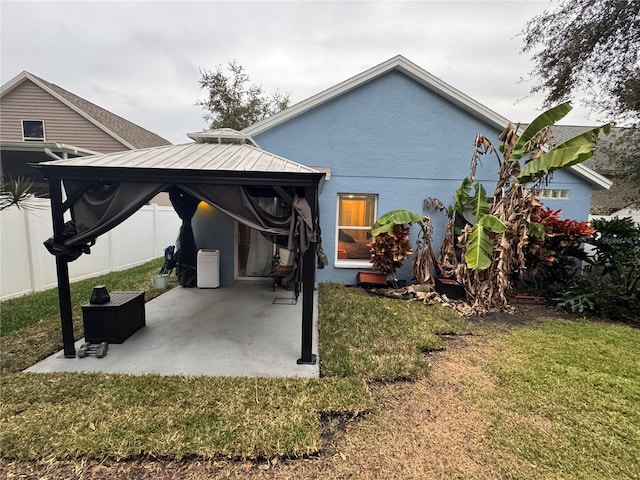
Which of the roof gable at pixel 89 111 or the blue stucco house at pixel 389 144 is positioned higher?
the roof gable at pixel 89 111

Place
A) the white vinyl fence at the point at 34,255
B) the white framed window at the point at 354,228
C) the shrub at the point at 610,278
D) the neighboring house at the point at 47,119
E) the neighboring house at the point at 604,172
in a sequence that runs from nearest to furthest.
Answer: the shrub at the point at 610,278, the white vinyl fence at the point at 34,255, the white framed window at the point at 354,228, the neighboring house at the point at 604,172, the neighboring house at the point at 47,119

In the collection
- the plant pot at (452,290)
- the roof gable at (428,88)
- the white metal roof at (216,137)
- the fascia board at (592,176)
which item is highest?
the roof gable at (428,88)

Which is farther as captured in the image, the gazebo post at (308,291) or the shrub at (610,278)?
the shrub at (610,278)

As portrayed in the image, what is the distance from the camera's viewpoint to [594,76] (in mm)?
8461

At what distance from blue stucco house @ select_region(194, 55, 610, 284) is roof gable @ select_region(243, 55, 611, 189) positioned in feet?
0.09

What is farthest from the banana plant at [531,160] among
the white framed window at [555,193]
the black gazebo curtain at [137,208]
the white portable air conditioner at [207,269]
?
the white portable air conditioner at [207,269]

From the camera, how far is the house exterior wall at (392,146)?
7.76 m

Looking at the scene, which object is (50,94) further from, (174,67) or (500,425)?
(500,425)

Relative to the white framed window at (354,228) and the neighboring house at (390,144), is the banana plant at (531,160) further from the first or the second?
the white framed window at (354,228)

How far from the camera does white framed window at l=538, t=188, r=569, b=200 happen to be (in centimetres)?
785

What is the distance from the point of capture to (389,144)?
789 cm

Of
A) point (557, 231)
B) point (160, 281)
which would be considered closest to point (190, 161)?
point (160, 281)

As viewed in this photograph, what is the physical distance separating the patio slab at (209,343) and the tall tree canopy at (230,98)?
52.6ft

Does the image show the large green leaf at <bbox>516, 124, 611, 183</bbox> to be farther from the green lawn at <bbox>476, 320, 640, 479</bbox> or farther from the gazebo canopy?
the gazebo canopy
